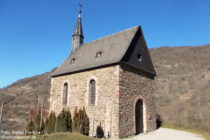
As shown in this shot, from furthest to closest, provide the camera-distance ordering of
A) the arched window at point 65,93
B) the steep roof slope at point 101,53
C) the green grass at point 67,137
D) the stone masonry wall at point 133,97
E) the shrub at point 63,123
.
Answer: the arched window at point 65,93
the steep roof slope at point 101,53
the shrub at point 63,123
the stone masonry wall at point 133,97
the green grass at point 67,137

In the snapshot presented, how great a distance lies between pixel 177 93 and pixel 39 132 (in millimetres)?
29794

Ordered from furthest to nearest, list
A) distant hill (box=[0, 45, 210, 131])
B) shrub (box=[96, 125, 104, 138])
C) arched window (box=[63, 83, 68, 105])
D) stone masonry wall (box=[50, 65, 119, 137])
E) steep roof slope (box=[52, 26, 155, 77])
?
distant hill (box=[0, 45, 210, 131]) → arched window (box=[63, 83, 68, 105]) → steep roof slope (box=[52, 26, 155, 77]) → shrub (box=[96, 125, 104, 138]) → stone masonry wall (box=[50, 65, 119, 137])

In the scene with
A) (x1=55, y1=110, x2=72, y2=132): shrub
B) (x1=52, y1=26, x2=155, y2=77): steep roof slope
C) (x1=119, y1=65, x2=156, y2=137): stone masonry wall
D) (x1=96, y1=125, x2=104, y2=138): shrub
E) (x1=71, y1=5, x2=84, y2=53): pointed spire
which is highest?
(x1=71, y1=5, x2=84, y2=53): pointed spire

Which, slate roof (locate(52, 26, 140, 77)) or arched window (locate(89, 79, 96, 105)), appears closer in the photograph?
slate roof (locate(52, 26, 140, 77))

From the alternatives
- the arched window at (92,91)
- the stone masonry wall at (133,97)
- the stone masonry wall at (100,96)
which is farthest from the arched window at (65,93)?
the stone masonry wall at (133,97)

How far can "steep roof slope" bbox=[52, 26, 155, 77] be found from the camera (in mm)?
14562

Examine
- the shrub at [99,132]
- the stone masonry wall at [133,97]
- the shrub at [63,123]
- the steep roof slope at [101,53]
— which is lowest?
the shrub at [99,132]

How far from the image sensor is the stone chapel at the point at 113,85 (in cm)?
1321

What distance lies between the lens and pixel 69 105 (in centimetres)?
1638

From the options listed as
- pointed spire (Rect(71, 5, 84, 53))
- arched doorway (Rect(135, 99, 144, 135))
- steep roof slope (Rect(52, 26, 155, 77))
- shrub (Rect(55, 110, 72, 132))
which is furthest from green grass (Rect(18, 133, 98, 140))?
pointed spire (Rect(71, 5, 84, 53))

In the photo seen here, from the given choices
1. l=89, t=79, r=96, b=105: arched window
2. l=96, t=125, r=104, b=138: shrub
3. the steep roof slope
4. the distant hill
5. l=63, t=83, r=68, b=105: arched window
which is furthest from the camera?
the distant hill

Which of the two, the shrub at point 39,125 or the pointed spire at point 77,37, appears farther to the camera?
the pointed spire at point 77,37

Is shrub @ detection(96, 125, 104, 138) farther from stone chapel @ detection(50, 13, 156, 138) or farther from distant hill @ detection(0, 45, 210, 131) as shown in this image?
distant hill @ detection(0, 45, 210, 131)

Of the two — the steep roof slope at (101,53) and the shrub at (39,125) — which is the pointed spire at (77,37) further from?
the shrub at (39,125)
